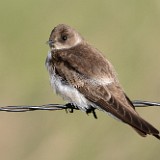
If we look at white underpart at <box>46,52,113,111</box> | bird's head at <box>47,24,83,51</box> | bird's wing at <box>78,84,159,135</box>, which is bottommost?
bird's wing at <box>78,84,159,135</box>

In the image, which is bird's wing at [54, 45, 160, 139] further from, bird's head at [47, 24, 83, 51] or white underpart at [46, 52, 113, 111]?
bird's head at [47, 24, 83, 51]

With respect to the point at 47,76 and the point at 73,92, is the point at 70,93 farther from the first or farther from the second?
the point at 47,76

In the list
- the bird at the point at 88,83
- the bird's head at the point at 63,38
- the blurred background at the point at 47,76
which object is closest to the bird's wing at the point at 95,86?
the bird at the point at 88,83

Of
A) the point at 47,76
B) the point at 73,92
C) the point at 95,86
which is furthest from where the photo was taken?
the point at 47,76

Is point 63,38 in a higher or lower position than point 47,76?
lower

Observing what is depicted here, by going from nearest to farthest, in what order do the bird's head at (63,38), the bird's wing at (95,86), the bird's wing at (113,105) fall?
the bird's wing at (113,105), the bird's wing at (95,86), the bird's head at (63,38)

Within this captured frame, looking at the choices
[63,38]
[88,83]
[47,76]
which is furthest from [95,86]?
[47,76]

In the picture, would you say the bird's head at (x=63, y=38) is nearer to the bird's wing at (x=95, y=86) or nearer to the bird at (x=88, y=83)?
the bird at (x=88, y=83)

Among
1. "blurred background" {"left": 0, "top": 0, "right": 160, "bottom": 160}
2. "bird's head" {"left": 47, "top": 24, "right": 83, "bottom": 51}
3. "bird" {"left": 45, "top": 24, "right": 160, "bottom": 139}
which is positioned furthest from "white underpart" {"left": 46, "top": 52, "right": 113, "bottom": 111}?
"blurred background" {"left": 0, "top": 0, "right": 160, "bottom": 160}
